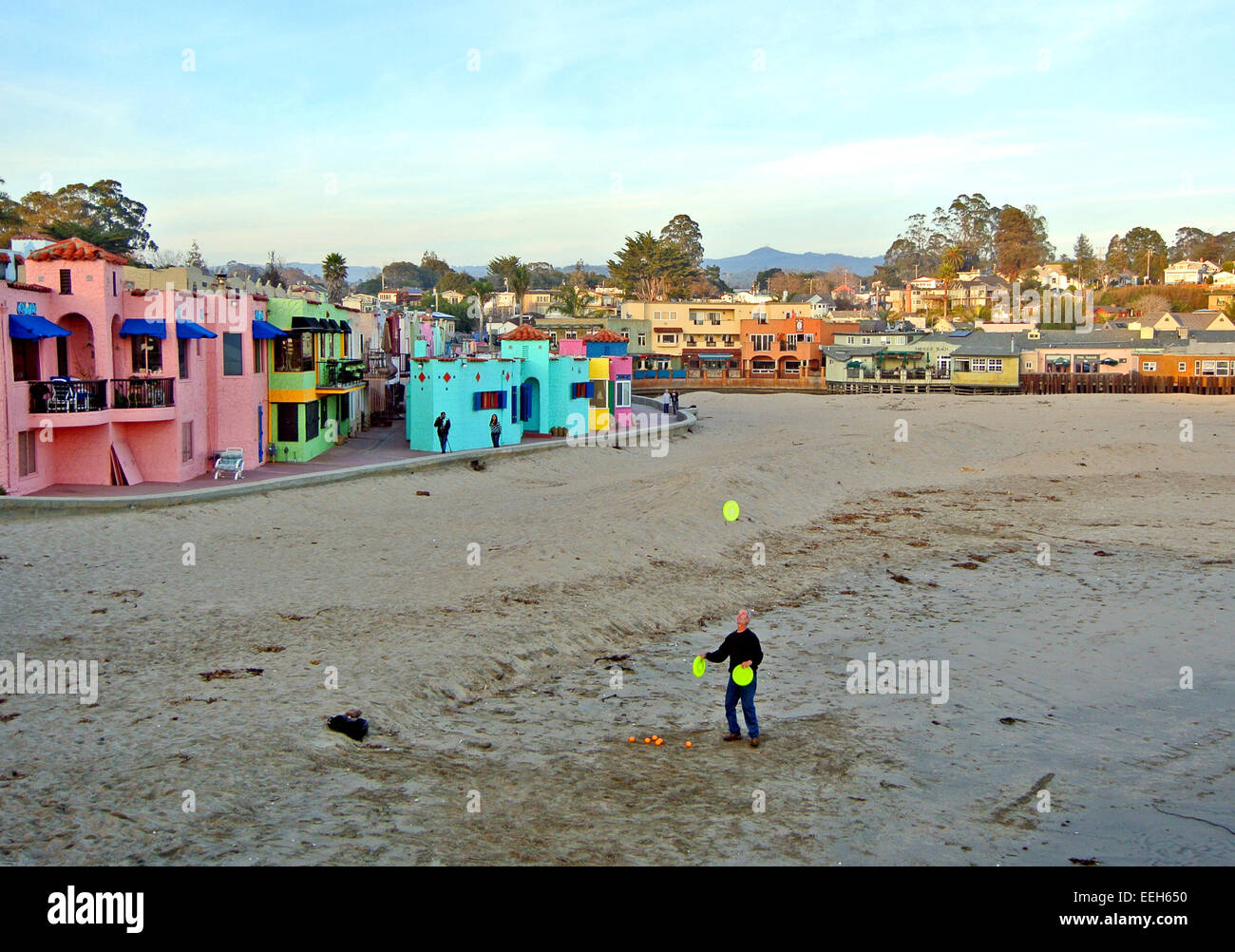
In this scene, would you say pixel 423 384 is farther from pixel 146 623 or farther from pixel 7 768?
pixel 7 768

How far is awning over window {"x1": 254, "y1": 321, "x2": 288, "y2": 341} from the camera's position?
29281mm

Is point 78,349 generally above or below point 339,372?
above

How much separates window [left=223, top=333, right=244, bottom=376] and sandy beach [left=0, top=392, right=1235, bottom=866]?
18.3ft

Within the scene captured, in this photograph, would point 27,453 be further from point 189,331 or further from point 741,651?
point 741,651

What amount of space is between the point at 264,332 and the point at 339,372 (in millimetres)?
6024

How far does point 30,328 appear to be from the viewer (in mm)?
22062

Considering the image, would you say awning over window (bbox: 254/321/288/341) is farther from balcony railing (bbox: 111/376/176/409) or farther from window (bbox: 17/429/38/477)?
window (bbox: 17/429/38/477)

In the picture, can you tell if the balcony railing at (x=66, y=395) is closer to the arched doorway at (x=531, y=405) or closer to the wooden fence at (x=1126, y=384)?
the arched doorway at (x=531, y=405)

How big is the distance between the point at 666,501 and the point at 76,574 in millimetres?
13175

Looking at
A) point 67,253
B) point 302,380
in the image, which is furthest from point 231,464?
point 67,253

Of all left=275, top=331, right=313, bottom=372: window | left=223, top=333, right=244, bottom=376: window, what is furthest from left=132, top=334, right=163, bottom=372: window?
left=275, top=331, right=313, bottom=372: window

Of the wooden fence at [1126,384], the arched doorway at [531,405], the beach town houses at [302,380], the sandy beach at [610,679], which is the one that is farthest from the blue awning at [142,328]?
the wooden fence at [1126,384]

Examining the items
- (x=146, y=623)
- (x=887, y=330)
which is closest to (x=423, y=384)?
(x=146, y=623)

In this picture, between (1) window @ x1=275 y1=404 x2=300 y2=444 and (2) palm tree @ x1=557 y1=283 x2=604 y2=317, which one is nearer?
(1) window @ x1=275 y1=404 x2=300 y2=444
